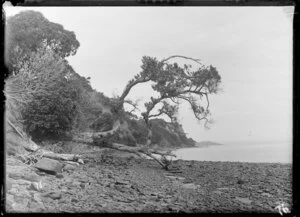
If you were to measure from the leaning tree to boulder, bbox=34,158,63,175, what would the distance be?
22.8 inches

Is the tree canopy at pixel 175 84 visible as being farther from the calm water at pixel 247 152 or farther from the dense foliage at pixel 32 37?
the dense foliage at pixel 32 37

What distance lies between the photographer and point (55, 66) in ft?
15.1

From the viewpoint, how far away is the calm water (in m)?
4.46

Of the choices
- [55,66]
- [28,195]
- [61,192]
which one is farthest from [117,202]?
[55,66]

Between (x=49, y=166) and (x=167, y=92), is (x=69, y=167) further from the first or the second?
(x=167, y=92)

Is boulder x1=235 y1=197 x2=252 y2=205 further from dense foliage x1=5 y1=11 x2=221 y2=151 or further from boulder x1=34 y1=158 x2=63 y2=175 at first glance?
boulder x1=34 y1=158 x2=63 y2=175

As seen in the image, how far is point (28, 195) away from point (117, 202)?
1085mm

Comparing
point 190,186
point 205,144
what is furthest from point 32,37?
point 190,186

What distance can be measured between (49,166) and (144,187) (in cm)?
124

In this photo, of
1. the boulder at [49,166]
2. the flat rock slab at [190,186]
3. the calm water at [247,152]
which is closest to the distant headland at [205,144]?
the calm water at [247,152]

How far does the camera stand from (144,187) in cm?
447

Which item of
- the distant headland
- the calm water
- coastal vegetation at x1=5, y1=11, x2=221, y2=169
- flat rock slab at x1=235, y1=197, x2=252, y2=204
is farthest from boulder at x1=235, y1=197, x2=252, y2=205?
Answer: coastal vegetation at x1=5, y1=11, x2=221, y2=169
